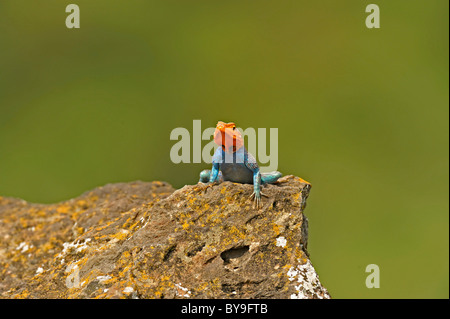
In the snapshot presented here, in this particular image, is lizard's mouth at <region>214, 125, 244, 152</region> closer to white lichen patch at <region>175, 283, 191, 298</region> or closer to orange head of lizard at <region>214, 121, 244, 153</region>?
orange head of lizard at <region>214, 121, 244, 153</region>

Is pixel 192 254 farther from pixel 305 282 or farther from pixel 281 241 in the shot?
pixel 305 282

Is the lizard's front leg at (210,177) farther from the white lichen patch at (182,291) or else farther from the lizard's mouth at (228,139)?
the white lichen patch at (182,291)

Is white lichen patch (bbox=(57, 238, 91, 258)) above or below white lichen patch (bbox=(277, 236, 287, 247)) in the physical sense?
below

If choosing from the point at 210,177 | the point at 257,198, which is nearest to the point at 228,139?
the point at 210,177

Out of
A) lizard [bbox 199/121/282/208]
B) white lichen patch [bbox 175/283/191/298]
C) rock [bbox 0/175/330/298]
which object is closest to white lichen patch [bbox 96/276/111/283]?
rock [bbox 0/175/330/298]

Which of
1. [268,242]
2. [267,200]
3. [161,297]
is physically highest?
[267,200]

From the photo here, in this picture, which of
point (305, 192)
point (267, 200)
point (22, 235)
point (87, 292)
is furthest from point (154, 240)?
point (22, 235)

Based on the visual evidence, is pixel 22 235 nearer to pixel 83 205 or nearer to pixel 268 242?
pixel 83 205
